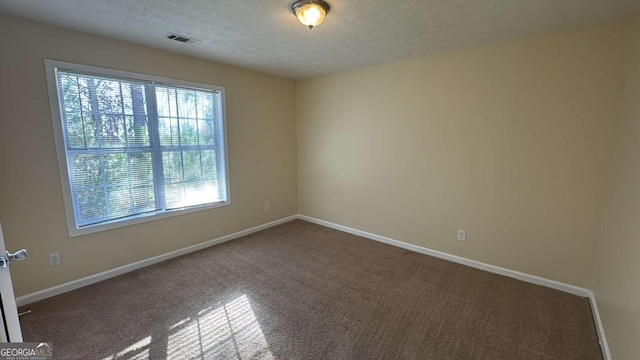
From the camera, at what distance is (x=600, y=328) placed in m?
1.96

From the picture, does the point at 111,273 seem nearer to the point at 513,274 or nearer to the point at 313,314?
the point at 313,314

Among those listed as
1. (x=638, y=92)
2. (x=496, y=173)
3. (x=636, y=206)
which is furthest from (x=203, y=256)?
(x=638, y=92)

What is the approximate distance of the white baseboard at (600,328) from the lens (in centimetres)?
176

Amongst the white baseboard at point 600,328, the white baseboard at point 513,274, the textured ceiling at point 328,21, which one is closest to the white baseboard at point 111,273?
the white baseboard at point 513,274

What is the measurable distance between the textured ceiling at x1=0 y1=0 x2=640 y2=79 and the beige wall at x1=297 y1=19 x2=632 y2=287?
11.5 inches

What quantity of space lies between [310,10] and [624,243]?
2596 millimetres

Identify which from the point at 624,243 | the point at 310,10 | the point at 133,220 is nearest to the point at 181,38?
the point at 310,10

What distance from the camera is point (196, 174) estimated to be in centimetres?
343

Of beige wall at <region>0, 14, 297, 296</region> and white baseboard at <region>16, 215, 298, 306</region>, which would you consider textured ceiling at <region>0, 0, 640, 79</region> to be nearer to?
beige wall at <region>0, 14, 297, 296</region>

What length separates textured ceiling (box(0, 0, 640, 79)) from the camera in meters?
1.94

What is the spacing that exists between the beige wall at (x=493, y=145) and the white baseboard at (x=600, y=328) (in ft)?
0.61

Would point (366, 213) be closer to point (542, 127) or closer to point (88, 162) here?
point (542, 127)

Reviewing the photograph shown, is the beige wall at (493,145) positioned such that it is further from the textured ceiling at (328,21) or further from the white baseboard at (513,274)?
the textured ceiling at (328,21)

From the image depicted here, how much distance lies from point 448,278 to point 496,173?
47.2 inches
